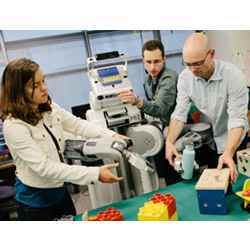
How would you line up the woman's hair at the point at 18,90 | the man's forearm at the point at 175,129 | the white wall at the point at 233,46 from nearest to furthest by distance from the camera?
1. the woman's hair at the point at 18,90
2. the man's forearm at the point at 175,129
3. the white wall at the point at 233,46

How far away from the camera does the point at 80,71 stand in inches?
96.7

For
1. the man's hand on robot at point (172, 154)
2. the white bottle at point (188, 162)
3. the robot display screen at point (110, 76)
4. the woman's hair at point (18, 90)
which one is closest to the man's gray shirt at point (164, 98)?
the robot display screen at point (110, 76)

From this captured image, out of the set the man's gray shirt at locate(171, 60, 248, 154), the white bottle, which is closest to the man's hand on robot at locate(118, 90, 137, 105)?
the man's gray shirt at locate(171, 60, 248, 154)

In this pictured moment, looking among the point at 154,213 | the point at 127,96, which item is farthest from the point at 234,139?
the point at 127,96

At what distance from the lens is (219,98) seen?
57.9 inches

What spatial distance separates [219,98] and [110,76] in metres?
0.63

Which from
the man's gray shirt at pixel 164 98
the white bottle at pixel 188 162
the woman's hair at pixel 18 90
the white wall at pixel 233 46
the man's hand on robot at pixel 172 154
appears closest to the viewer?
the woman's hair at pixel 18 90

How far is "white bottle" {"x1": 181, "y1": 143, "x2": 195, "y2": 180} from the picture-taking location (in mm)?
1282

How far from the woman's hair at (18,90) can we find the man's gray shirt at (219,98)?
27.0 inches

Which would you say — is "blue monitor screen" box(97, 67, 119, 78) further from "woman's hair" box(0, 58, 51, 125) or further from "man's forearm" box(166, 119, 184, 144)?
"woman's hair" box(0, 58, 51, 125)

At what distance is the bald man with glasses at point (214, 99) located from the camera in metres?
1.32

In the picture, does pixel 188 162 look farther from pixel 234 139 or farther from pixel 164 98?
pixel 164 98

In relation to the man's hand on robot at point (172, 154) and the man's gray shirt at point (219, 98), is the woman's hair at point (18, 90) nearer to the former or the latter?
the man's hand on robot at point (172, 154)
